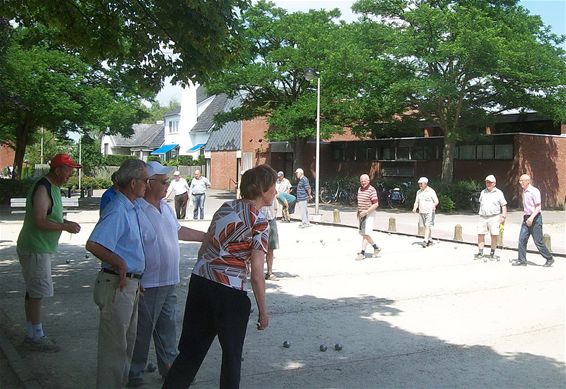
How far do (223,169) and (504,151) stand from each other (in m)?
25.2

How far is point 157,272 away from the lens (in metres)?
4.66

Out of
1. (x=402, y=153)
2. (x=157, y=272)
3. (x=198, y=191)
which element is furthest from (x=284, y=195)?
(x=402, y=153)

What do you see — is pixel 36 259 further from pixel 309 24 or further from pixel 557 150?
pixel 557 150

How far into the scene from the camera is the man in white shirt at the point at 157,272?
4.64 m

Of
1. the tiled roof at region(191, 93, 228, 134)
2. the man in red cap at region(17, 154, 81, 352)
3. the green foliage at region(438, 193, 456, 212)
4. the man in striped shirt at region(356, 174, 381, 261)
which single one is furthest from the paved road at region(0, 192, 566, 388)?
the tiled roof at region(191, 93, 228, 134)

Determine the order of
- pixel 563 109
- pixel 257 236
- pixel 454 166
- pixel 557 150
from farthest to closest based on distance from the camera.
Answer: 1. pixel 454 166
2. pixel 557 150
3. pixel 563 109
4. pixel 257 236

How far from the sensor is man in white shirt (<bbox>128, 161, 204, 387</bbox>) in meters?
4.64

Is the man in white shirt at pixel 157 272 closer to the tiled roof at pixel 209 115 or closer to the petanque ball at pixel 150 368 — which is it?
the petanque ball at pixel 150 368

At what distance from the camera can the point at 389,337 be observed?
255 inches

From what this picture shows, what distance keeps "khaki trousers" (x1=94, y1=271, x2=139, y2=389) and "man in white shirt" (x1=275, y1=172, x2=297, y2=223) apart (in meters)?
3.95

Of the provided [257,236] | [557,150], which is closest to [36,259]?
[257,236]

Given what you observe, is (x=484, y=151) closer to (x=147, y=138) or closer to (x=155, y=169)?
(x=155, y=169)

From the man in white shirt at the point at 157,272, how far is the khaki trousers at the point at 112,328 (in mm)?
398

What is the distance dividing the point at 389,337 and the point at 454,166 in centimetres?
2559
